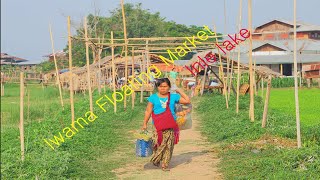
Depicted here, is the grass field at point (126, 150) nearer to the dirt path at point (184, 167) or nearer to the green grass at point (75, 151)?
the green grass at point (75, 151)

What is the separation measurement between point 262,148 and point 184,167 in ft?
4.77

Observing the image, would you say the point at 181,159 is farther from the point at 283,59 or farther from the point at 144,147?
the point at 283,59

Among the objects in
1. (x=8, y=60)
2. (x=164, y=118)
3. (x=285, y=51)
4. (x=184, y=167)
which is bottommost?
(x=184, y=167)

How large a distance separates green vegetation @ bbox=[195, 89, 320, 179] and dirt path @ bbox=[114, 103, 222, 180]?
0.21 meters

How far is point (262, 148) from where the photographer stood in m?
8.41

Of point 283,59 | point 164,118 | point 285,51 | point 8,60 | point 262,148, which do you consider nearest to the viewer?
point 164,118

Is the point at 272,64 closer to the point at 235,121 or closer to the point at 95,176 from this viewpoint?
the point at 235,121

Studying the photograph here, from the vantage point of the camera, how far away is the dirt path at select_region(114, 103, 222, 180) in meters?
7.22

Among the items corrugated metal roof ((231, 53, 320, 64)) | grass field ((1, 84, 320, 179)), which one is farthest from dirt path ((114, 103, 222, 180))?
corrugated metal roof ((231, 53, 320, 64))

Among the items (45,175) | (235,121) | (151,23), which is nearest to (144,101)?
(235,121)

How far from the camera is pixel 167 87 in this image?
7.65m

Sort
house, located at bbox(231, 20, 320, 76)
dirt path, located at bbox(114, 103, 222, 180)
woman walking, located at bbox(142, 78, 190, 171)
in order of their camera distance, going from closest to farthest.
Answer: dirt path, located at bbox(114, 103, 222, 180)
woman walking, located at bbox(142, 78, 190, 171)
house, located at bbox(231, 20, 320, 76)

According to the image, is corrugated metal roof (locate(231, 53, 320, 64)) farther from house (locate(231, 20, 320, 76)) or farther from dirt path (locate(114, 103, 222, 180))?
dirt path (locate(114, 103, 222, 180))

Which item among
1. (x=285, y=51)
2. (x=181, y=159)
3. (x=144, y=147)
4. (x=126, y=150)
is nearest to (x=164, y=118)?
(x=144, y=147)
